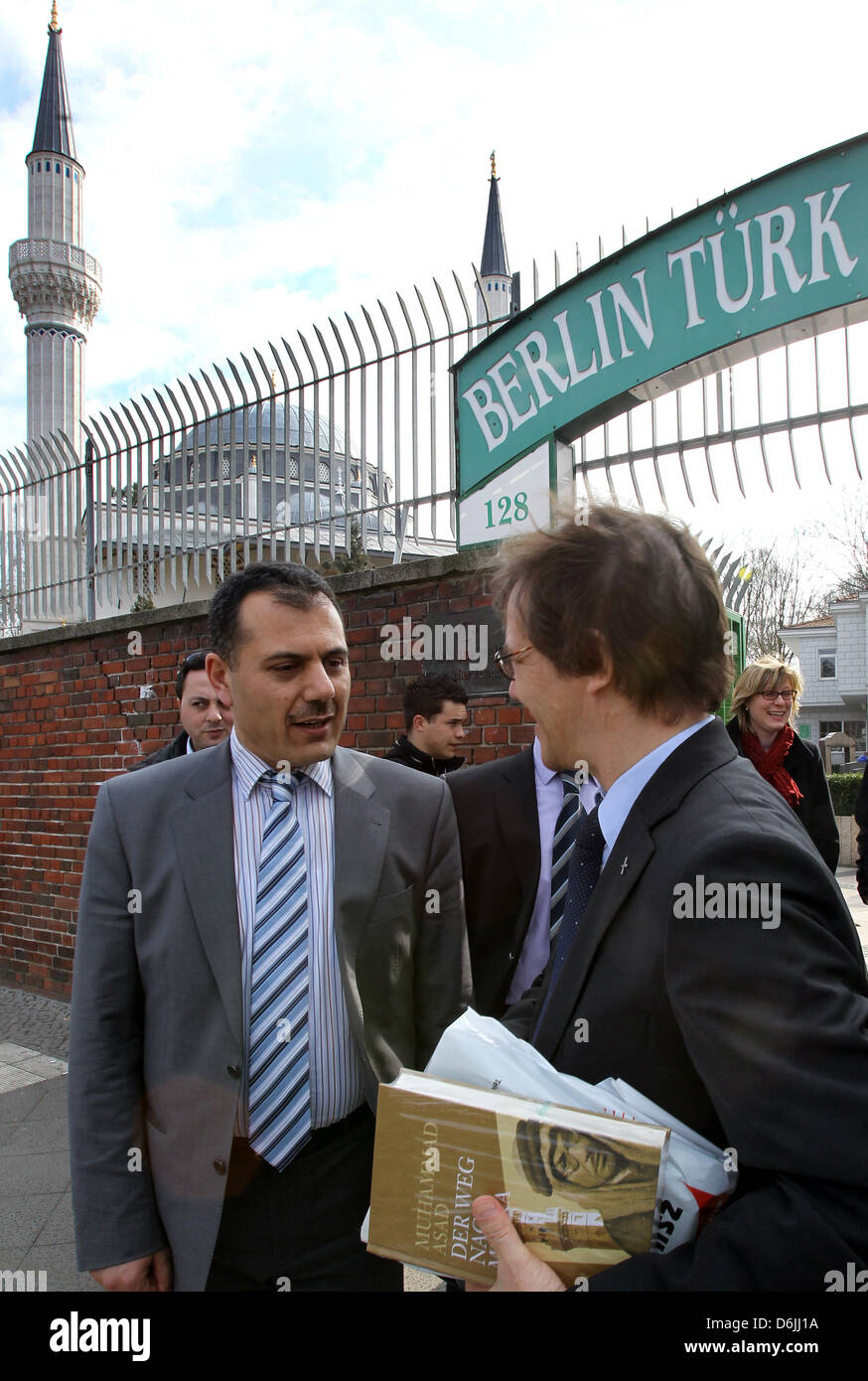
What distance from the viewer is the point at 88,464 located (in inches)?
264

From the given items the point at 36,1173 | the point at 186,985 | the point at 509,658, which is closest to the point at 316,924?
the point at 186,985

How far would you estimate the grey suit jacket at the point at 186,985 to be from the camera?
1.73 metres

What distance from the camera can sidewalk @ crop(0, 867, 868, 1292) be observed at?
304 cm

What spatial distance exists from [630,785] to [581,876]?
0.74 feet

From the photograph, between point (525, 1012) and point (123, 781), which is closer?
point (525, 1012)

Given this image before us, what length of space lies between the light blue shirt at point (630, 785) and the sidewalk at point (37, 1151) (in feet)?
7.73

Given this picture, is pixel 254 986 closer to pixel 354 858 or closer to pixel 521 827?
pixel 354 858

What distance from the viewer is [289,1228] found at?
69.6 inches

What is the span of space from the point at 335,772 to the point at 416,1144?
100 cm

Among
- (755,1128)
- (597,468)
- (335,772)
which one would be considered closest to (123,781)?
(335,772)

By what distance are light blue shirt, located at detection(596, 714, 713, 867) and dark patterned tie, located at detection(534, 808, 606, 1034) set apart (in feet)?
0.28

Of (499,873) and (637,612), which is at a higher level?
(637,612)

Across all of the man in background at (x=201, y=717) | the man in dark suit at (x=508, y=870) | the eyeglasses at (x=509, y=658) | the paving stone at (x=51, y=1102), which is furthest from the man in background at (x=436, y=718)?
the paving stone at (x=51, y=1102)
